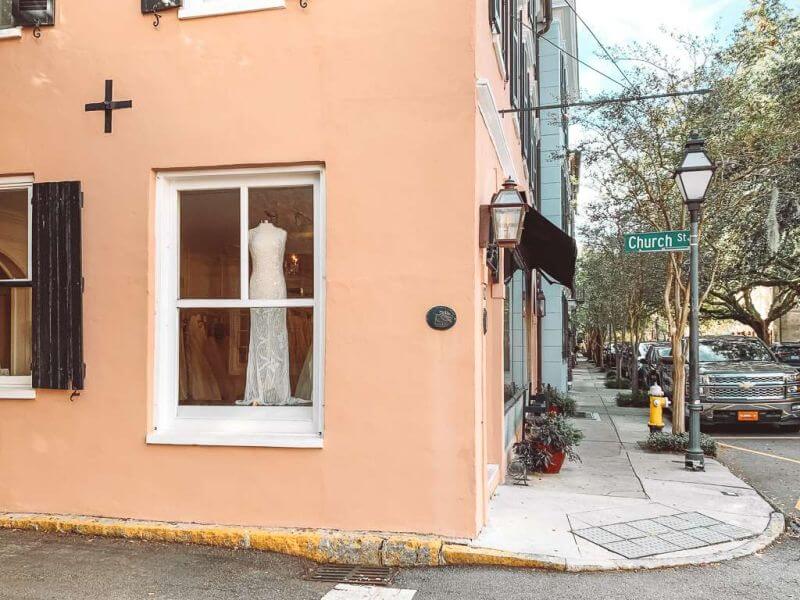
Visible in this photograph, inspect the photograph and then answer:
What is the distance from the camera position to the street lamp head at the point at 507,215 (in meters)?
5.43

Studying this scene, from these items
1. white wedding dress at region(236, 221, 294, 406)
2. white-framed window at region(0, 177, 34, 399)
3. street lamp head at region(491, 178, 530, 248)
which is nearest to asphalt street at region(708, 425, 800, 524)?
street lamp head at region(491, 178, 530, 248)

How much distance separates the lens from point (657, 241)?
8.41 meters

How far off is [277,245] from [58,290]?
180 centimetres

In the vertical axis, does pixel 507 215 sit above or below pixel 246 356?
above

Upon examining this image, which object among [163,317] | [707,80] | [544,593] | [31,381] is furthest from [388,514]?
[707,80]

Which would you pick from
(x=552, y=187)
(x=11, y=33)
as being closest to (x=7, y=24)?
(x=11, y=33)

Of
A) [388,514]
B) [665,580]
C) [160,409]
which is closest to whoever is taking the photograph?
[665,580]

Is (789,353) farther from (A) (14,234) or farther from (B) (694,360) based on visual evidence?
(A) (14,234)

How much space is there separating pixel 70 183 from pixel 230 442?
2.46 meters

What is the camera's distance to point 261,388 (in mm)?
5551

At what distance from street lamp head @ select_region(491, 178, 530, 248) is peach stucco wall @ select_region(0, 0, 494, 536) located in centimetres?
25

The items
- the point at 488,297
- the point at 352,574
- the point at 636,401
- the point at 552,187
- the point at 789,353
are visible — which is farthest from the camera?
the point at 789,353

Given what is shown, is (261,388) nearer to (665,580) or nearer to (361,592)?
(361,592)

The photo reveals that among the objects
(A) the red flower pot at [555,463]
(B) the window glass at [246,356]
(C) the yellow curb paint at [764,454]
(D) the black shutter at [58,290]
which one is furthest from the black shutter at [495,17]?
(C) the yellow curb paint at [764,454]
